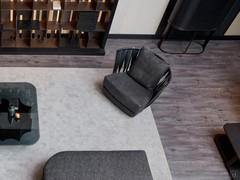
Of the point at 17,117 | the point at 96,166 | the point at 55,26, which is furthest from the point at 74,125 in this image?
the point at 55,26

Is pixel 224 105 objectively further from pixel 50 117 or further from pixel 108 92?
pixel 50 117

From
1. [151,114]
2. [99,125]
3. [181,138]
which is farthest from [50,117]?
[181,138]

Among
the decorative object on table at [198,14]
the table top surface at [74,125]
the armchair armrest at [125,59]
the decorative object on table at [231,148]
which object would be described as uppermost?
the decorative object on table at [198,14]

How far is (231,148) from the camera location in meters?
3.42

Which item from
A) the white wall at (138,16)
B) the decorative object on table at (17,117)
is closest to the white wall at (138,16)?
the white wall at (138,16)

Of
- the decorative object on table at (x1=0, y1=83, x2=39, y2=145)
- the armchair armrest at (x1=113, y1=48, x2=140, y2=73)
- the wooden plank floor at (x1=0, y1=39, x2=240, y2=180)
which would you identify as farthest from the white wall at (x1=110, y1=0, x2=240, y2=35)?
the decorative object on table at (x1=0, y1=83, x2=39, y2=145)

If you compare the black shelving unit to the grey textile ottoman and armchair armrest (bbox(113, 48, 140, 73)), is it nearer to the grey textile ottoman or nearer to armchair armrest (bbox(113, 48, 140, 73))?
armchair armrest (bbox(113, 48, 140, 73))

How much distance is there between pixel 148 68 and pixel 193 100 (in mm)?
856

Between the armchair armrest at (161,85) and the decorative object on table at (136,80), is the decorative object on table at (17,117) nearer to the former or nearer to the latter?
the decorative object on table at (136,80)

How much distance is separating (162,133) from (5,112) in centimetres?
165

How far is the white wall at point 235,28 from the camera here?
441 cm

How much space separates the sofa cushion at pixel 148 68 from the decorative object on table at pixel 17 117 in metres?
1.14

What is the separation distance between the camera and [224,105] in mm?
3879

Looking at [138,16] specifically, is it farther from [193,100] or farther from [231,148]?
[231,148]
